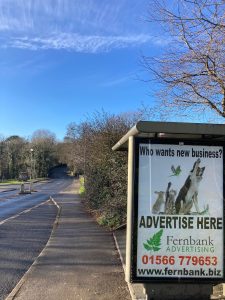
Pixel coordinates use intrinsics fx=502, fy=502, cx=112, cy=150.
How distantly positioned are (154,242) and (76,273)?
3595 mm

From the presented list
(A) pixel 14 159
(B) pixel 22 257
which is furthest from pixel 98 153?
(A) pixel 14 159

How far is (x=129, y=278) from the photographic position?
5.91 m

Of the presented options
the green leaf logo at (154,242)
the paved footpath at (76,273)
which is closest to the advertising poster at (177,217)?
the green leaf logo at (154,242)

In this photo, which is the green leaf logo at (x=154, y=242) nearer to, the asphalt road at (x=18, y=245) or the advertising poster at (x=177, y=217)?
the advertising poster at (x=177, y=217)

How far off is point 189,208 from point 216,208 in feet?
1.07

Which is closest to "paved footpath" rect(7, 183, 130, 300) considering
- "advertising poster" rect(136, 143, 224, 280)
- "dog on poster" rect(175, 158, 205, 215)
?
"advertising poster" rect(136, 143, 224, 280)

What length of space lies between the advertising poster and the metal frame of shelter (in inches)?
3.3

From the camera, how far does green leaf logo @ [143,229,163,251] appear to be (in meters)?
5.93

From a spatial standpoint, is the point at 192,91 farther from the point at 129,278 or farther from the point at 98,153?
the point at 98,153

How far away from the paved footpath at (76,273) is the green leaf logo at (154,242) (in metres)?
1.81

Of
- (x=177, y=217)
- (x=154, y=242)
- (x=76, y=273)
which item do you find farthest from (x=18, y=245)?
(x=177, y=217)

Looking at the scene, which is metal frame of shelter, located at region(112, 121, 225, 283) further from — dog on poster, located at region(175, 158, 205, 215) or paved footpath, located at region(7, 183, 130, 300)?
paved footpath, located at region(7, 183, 130, 300)

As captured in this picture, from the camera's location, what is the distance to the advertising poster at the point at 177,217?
5.93m

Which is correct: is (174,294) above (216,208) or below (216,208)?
below
